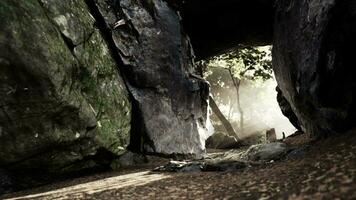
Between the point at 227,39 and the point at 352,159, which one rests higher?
the point at 227,39

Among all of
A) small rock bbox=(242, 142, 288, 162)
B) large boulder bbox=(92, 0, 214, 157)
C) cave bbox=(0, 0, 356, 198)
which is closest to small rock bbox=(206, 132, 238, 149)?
cave bbox=(0, 0, 356, 198)

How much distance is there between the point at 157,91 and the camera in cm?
1872

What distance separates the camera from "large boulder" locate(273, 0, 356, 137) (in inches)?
443

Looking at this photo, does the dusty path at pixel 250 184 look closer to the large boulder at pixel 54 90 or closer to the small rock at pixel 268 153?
the small rock at pixel 268 153

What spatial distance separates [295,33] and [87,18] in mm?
8844

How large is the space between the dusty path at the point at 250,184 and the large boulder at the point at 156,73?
4.80 metres

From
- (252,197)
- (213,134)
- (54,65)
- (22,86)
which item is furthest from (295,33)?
(213,134)

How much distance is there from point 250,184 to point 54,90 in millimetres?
7439

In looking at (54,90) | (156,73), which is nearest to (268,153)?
(156,73)

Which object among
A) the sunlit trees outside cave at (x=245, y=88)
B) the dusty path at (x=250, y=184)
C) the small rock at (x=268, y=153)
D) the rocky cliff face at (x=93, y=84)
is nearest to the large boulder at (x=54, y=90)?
the rocky cliff face at (x=93, y=84)

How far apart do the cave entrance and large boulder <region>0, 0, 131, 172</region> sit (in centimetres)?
1390

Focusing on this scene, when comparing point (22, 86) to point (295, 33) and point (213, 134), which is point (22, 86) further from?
point (213, 134)

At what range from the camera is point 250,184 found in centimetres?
891

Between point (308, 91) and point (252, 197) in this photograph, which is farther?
point (308, 91)
